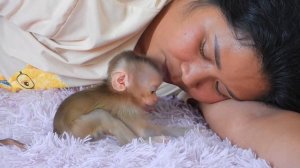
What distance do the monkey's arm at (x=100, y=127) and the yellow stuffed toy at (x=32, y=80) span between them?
1.27ft

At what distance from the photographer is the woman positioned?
1299mm

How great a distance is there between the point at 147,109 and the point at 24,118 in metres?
0.37

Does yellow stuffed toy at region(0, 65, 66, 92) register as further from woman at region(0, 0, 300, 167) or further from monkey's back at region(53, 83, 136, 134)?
monkey's back at region(53, 83, 136, 134)

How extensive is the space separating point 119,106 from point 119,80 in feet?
0.24

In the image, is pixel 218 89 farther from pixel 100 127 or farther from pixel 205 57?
pixel 100 127

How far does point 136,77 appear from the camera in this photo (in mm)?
1363

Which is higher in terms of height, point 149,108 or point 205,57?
point 205,57

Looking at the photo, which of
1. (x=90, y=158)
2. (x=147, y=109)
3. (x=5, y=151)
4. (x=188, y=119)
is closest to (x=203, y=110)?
(x=188, y=119)

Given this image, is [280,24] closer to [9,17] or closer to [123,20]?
[123,20]

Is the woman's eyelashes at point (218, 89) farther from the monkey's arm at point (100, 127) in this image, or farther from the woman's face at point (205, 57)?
the monkey's arm at point (100, 127)

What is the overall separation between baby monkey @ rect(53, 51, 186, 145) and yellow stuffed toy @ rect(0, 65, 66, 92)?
305mm

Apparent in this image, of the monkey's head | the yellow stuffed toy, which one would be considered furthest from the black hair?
the yellow stuffed toy

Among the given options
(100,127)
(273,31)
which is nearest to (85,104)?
(100,127)

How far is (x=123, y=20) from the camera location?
1536mm
